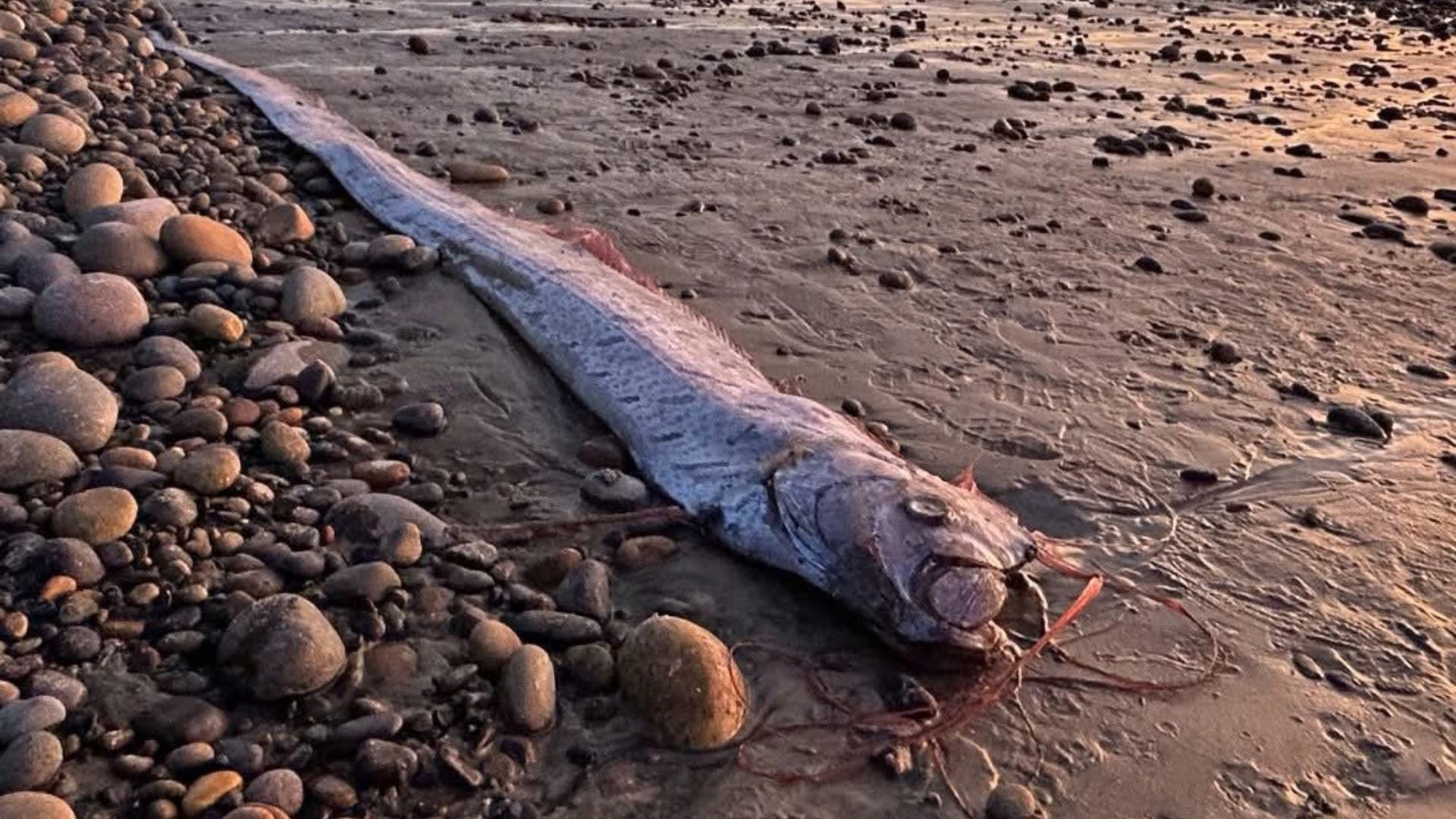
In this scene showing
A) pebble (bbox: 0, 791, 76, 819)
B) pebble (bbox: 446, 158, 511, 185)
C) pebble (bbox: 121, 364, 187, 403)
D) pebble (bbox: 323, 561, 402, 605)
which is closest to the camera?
pebble (bbox: 0, 791, 76, 819)

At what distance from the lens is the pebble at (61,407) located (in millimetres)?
4145

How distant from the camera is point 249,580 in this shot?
3553 millimetres

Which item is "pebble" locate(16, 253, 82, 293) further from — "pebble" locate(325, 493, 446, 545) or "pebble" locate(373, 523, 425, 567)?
"pebble" locate(373, 523, 425, 567)

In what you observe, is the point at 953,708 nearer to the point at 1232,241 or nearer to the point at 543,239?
the point at 543,239

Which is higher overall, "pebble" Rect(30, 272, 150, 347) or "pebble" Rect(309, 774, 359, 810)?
"pebble" Rect(30, 272, 150, 347)

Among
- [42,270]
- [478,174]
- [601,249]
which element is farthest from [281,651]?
[478,174]

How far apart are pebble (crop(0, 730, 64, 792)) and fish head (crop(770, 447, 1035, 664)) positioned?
2.19m

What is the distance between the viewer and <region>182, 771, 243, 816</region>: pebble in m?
2.78

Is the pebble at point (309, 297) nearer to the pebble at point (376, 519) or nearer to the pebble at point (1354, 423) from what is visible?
the pebble at point (376, 519)

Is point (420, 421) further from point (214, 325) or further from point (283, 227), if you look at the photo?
point (283, 227)

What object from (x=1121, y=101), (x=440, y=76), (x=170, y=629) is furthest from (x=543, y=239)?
(x=1121, y=101)

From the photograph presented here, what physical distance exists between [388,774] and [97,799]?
68 cm

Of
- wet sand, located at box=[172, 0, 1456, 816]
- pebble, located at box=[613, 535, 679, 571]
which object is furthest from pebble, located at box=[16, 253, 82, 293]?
pebble, located at box=[613, 535, 679, 571]

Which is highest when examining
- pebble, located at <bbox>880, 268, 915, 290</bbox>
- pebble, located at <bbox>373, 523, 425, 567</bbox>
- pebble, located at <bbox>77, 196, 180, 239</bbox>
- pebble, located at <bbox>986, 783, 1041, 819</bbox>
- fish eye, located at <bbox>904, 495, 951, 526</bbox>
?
fish eye, located at <bbox>904, 495, 951, 526</bbox>
